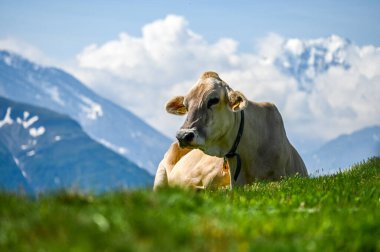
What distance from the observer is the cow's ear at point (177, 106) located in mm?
19156

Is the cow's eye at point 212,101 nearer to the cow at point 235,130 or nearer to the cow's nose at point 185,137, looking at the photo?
the cow at point 235,130

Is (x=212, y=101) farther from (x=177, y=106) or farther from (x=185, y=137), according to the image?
(x=185, y=137)

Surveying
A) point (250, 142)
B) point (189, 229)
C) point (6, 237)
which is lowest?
point (6, 237)

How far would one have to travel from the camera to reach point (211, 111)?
18281mm

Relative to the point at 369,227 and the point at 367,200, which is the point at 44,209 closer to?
the point at 369,227

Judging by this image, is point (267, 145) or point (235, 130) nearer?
point (235, 130)

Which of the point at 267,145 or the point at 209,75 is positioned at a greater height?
the point at 209,75

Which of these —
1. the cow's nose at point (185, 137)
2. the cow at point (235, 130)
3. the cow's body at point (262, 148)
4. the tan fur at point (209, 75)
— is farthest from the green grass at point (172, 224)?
the tan fur at point (209, 75)

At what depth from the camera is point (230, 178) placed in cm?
1922

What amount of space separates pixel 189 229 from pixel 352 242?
168cm

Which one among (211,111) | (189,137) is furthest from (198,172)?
(189,137)

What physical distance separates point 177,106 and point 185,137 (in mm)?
2315

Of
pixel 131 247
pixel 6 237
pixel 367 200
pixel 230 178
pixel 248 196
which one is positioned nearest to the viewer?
pixel 131 247

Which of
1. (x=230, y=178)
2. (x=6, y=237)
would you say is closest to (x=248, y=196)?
(x=6, y=237)
